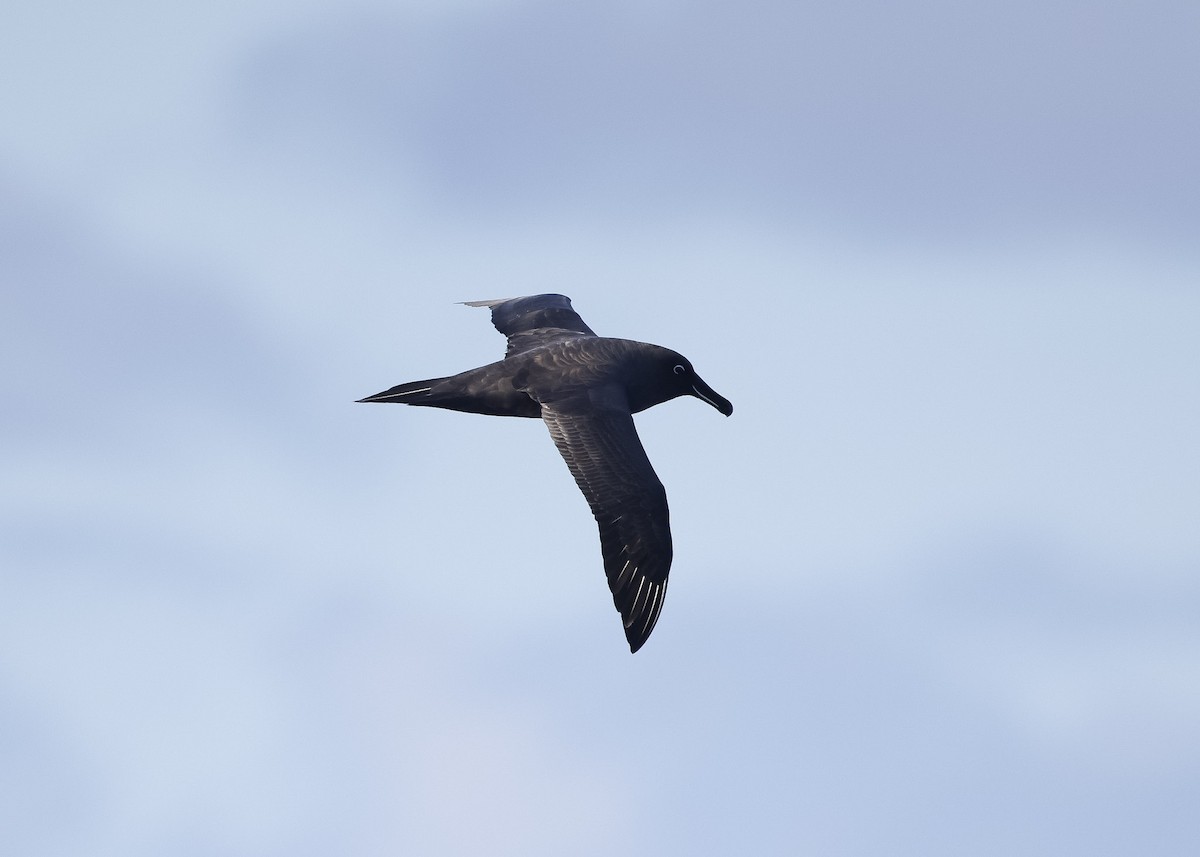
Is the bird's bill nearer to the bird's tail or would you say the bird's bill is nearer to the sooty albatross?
the sooty albatross

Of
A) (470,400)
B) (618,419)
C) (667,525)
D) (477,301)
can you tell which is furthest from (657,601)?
(477,301)

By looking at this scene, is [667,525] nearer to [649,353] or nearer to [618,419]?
[618,419]

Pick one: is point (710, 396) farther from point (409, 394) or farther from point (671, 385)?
point (409, 394)

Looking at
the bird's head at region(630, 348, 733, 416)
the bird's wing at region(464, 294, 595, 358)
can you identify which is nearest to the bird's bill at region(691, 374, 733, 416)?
the bird's head at region(630, 348, 733, 416)

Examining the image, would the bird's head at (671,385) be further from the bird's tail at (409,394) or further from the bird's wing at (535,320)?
the bird's tail at (409,394)

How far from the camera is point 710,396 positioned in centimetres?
2388

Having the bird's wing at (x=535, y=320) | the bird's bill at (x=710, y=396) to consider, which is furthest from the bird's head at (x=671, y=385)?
the bird's wing at (x=535, y=320)

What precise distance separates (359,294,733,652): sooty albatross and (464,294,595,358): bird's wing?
0.14ft

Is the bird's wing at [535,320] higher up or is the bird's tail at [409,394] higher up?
the bird's wing at [535,320]

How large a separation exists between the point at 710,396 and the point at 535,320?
3013mm

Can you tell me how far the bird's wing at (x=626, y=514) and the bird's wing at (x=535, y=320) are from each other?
10.6ft

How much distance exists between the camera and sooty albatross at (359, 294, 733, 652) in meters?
20.5

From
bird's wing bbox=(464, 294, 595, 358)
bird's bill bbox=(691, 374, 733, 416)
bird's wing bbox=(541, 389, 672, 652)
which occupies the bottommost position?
bird's wing bbox=(541, 389, 672, 652)

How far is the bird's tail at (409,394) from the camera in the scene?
22641 millimetres
